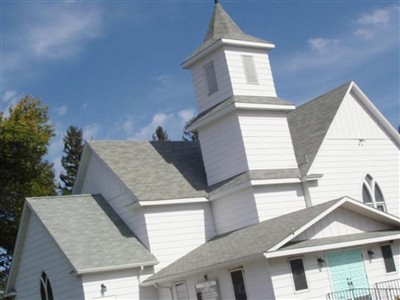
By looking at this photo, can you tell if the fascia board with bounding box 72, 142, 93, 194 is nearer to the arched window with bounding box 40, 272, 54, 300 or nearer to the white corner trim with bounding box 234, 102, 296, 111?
the arched window with bounding box 40, 272, 54, 300

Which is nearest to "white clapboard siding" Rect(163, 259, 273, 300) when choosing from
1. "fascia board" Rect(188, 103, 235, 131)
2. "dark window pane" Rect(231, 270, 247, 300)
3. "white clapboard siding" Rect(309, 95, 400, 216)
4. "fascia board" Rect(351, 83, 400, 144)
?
"dark window pane" Rect(231, 270, 247, 300)

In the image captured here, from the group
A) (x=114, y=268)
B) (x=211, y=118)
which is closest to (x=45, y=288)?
(x=114, y=268)

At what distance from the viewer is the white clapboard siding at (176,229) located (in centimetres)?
2608

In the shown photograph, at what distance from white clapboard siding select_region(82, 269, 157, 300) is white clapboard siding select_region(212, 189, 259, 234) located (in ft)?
13.0

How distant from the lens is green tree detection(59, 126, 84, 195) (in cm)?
6288

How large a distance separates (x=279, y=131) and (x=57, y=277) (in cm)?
1070

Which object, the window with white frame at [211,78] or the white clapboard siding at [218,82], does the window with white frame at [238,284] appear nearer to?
the white clapboard siding at [218,82]

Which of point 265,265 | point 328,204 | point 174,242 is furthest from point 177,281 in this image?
point 328,204

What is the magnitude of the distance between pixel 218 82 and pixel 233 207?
5.46 meters

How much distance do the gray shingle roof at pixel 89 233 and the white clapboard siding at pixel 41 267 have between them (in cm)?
45

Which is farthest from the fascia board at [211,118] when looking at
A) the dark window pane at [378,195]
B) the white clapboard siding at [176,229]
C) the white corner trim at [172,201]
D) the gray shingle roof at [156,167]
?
the dark window pane at [378,195]

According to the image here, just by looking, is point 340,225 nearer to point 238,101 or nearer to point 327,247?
point 327,247

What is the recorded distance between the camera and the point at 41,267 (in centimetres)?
2652

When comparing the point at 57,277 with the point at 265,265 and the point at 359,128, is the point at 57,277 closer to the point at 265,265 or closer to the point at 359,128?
the point at 265,265
